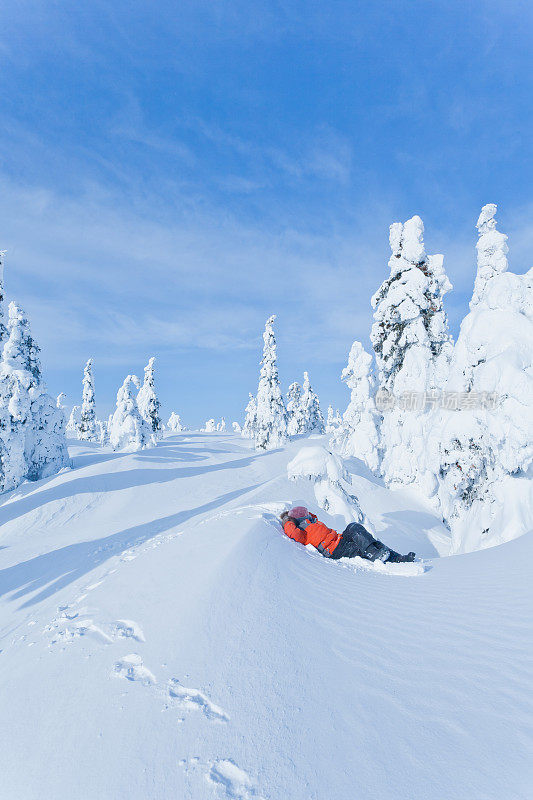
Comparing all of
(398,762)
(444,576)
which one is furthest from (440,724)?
(444,576)

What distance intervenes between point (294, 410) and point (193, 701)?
55997mm

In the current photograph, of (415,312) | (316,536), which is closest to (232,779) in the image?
(316,536)

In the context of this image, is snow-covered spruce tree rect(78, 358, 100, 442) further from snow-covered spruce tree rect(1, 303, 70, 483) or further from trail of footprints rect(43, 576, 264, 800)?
trail of footprints rect(43, 576, 264, 800)

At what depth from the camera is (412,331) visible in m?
20.3

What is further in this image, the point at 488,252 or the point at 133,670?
the point at 488,252

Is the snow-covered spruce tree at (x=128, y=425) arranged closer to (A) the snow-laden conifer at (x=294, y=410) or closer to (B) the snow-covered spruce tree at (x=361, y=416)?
(B) the snow-covered spruce tree at (x=361, y=416)

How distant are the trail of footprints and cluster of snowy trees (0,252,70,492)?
72.2ft

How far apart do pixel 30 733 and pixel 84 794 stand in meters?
0.86

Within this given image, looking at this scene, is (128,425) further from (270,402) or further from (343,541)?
(343,541)

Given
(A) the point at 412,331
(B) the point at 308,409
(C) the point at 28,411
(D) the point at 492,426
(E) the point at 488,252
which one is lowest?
(D) the point at 492,426

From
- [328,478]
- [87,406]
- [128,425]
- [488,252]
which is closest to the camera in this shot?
[328,478]

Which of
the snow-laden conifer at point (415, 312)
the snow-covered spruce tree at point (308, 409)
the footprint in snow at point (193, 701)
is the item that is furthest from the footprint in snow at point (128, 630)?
the snow-covered spruce tree at point (308, 409)

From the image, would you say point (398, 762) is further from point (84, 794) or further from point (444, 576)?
point (444, 576)

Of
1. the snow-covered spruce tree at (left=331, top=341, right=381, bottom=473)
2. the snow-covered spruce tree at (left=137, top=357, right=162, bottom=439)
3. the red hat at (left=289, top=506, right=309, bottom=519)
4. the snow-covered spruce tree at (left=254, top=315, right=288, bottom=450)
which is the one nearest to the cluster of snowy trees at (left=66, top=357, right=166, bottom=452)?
the snow-covered spruce tree at (left=137, top=357, right=162, bottom=439)
